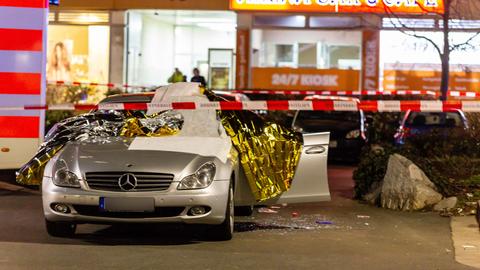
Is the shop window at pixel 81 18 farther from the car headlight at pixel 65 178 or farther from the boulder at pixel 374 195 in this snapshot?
the car headlight at pixel 65 178

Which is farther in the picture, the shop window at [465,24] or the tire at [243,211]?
the shop window at [465,24]

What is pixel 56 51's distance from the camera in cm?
2534

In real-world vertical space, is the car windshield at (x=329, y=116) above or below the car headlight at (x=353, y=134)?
above

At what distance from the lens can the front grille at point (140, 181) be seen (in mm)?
7152

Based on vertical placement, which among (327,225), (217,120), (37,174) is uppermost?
(217,120)

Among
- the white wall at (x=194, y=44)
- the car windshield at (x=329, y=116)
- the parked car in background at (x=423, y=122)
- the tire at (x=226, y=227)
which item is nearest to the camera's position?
the tire at (x=226, y=227)

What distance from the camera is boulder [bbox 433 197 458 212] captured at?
9820mm

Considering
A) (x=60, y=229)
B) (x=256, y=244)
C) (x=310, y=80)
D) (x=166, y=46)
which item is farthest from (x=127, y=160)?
(x=166, y=46)

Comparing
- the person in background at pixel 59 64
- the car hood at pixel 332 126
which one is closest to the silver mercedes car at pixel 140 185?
the car hood at pixel 332 126

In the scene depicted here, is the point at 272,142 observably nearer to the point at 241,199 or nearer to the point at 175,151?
the point at 241,199

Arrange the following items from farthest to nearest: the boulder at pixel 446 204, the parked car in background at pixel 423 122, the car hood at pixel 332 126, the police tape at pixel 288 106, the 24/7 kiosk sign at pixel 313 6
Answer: the 24/7 kiosk sign at pixel 313 6, the car hood at pixel 332 126, the parked car in background at pixel 423 122, the boulder at pixel 446 204, the police tape at pixel 288 106

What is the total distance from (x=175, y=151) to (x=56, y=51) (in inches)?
746

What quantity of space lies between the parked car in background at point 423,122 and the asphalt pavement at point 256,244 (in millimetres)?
5443

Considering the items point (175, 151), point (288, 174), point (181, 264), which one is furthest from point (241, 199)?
point (181, 264)
